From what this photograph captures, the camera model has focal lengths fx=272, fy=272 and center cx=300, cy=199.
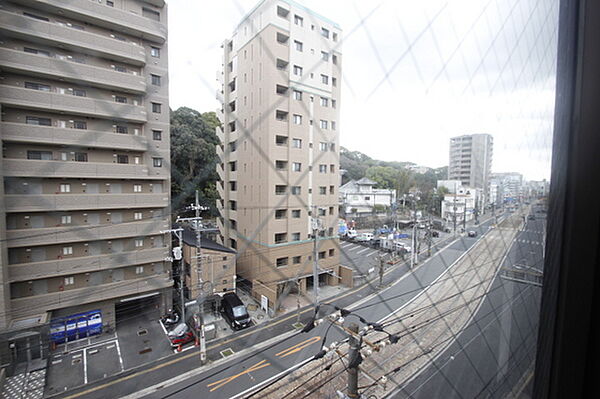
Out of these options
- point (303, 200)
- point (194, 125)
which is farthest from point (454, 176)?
point (194, 125)

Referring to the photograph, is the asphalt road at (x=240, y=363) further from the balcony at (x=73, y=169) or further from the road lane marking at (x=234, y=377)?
the balcony at (x=73, y=169)

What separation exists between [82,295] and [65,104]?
77 centimetres

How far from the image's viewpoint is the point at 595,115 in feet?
0.67

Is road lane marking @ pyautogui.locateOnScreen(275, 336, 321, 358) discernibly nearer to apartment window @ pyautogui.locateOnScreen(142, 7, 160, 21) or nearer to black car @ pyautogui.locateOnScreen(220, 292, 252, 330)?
black car @ pyautogui.locateOnScreen(220, 292, 252, 330)

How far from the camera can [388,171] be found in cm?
150

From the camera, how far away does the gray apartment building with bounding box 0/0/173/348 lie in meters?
0.70

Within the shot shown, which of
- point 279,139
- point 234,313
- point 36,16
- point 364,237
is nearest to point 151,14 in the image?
point 36,16

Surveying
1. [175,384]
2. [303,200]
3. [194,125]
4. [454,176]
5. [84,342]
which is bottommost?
[175,384]

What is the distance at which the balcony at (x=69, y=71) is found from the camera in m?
0.61

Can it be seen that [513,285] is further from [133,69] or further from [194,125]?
[133,69]

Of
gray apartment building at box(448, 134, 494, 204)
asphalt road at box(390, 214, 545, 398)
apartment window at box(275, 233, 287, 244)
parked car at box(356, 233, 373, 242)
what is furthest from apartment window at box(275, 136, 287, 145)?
parked car at box(356, 233, 373, 242)

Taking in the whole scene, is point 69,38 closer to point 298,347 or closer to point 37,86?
point 37,86

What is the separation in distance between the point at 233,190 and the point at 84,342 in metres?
1.67

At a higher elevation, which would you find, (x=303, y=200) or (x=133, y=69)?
(x=133, y=69)
